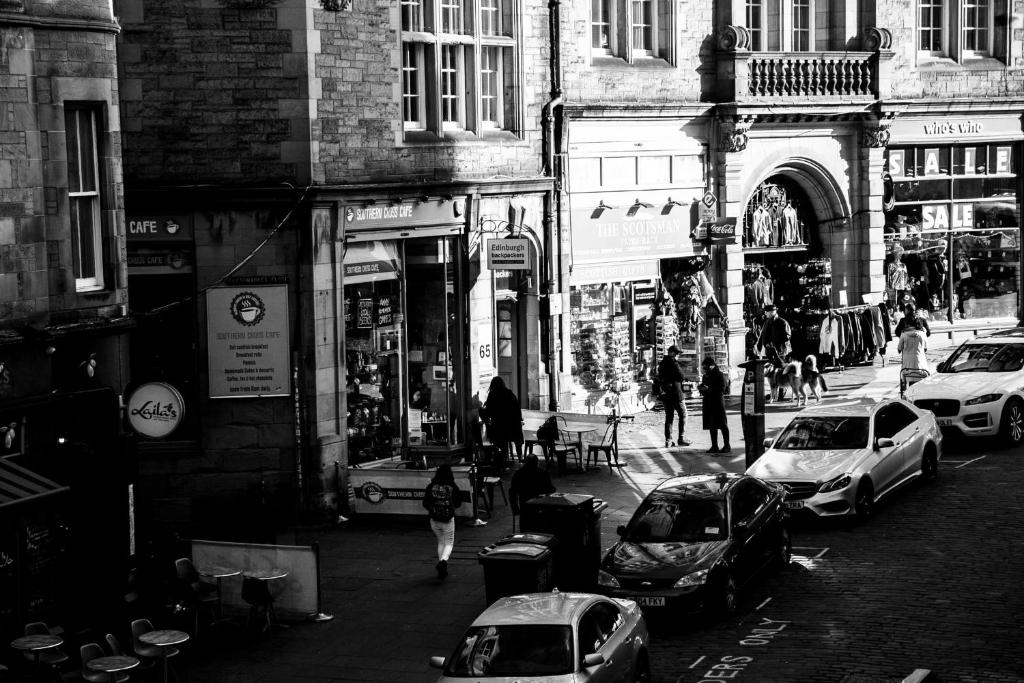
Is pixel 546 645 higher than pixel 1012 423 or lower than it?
lower

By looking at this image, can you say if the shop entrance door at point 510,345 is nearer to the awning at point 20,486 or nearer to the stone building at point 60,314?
the stone building at point 60,314

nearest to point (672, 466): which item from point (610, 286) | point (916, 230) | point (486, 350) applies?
point (486, 350)

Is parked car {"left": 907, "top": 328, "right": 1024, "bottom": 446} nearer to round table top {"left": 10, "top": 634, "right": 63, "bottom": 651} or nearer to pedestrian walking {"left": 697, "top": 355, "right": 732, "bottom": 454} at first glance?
pedestrian walking {"left": 697, "top": 355, "right": 732, "bottom": 454}

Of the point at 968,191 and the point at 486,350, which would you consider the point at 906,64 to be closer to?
the point at 968,191

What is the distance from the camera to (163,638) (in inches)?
644

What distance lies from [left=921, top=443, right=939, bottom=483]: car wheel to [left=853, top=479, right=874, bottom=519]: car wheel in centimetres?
243

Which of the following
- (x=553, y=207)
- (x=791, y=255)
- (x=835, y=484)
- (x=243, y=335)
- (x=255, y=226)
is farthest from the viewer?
(x=791, y=255)

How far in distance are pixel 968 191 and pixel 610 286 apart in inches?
494

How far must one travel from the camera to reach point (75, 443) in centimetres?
1917

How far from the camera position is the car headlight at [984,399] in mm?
27703

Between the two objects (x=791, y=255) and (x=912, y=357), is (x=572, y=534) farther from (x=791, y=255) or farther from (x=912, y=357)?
(x=791, y=255)

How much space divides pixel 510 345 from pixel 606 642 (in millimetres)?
15675

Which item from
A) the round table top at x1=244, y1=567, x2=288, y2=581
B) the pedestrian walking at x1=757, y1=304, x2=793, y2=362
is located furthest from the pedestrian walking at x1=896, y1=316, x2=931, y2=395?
the round table top at x1=244, y1=567, x2=288, y2=581

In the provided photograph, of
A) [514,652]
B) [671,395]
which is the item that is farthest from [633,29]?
[514,652]
